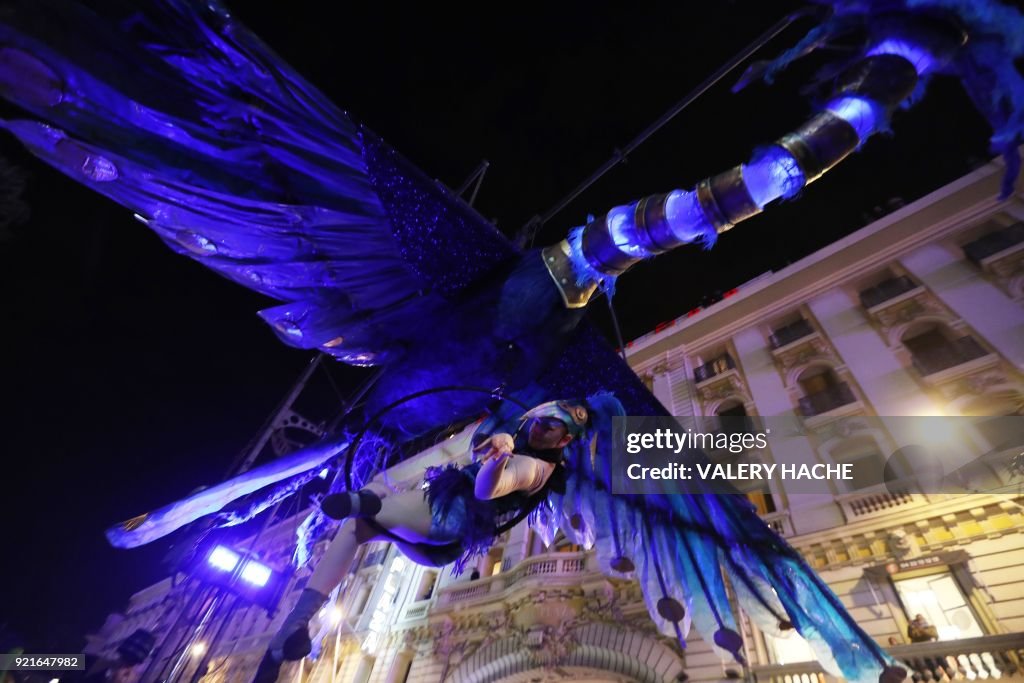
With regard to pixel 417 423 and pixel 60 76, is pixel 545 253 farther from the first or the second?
pixel 60 76

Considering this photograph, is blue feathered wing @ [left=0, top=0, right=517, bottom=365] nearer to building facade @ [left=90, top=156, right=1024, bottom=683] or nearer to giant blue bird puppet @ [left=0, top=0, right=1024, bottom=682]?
giant blue bird puppet @ [left=0, top=0, right=1024, bottom=682]

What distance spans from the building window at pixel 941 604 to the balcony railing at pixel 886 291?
8012 millimetres

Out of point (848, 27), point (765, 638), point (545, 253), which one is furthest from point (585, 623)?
point (848, 27)

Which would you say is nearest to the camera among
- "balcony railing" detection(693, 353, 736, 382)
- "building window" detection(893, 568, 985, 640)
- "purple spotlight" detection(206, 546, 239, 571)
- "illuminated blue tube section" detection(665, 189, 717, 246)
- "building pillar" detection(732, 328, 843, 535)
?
"illuminated blue tube section" detection(665, 189, 717, 246)

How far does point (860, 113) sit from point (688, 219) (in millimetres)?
683

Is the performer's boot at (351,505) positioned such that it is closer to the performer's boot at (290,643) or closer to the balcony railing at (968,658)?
the performer's boot at (290,643)

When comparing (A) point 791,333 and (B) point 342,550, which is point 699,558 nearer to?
(B) point 342,550

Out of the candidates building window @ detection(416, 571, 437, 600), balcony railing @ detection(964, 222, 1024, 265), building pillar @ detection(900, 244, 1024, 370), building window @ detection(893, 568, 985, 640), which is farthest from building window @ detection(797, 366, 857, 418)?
building window @ detection(416, 571, 437, 600)

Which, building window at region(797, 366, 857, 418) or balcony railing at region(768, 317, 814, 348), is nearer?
building window at region(797, 366, 857, 418)

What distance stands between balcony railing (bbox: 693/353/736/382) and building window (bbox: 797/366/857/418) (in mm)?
2436

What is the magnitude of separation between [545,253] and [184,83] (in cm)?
205

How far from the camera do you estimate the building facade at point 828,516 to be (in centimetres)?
805

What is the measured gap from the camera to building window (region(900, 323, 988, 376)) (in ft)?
36.3

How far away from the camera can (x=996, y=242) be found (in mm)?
12055
